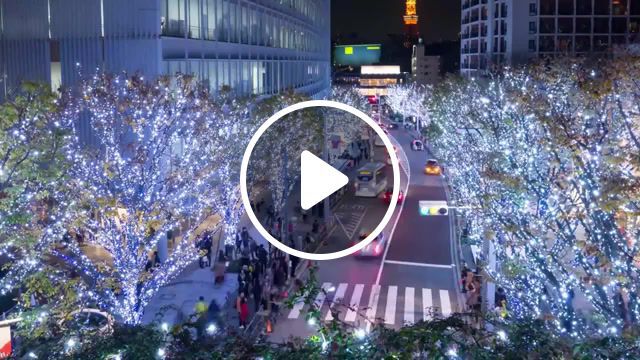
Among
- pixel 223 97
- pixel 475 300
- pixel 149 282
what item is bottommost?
pixel 475 300

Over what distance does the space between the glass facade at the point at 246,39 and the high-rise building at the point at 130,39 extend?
5 centimetres

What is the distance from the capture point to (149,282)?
14844 mm

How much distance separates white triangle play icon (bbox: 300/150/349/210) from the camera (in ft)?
25.5

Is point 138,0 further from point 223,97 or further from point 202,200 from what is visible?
point 202,200

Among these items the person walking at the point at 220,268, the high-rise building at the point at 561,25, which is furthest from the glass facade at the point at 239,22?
the high-rise building at the point at 561,25

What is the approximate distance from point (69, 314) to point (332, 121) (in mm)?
27832

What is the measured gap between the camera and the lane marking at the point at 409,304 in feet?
55.6

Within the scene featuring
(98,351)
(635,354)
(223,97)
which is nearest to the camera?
(635,354)

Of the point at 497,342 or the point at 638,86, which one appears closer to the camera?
the point at 497,342

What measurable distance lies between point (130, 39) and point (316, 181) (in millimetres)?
16318

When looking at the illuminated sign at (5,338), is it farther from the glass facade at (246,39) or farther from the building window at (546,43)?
the building window at (546,43)

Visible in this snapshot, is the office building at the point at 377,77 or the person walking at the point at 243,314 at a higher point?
the office building at the point at 377,77

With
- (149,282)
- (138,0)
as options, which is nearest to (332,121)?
(138,0)

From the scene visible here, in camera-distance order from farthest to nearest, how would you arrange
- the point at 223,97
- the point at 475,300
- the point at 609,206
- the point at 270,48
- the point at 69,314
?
the point at 270,48
the point at 223,97
the point at 475,300
the point at 69,314
the point at 609,206
